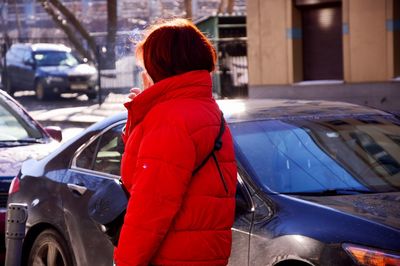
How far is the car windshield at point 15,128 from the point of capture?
858 cm

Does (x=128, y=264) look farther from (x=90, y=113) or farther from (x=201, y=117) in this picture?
(x=90, y=113)

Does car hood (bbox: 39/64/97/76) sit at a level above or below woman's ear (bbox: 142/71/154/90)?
below

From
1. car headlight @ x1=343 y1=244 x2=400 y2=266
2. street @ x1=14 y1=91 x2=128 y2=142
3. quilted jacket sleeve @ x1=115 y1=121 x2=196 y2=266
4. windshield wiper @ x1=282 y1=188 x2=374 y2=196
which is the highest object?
quilted jacket sleeve @ x1=115 y1=121 x2=196 y2=266

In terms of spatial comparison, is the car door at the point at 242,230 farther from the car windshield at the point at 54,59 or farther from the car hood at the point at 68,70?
the car windshield at the point at 54,59

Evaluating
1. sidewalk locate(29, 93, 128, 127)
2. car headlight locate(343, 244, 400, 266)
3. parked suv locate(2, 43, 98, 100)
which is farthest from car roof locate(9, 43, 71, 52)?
car headlight locate(343, 244, 400, 266)

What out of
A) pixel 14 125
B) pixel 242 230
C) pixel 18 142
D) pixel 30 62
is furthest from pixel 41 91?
pixel 242 230

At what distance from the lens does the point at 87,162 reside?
580cm

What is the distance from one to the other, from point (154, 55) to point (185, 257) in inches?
28.5

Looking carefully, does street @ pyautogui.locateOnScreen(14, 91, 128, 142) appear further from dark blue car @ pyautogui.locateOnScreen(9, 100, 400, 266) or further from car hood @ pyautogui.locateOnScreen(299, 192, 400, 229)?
car hood @ pyautogui.locateOnScreen(299, 192, 400, 229)

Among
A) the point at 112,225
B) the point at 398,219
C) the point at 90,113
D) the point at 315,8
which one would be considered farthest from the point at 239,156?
the point at 90,113

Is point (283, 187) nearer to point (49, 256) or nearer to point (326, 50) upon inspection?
point (49, 256)

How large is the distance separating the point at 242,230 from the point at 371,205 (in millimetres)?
660

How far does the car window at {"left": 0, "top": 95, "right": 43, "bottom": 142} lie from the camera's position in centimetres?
863

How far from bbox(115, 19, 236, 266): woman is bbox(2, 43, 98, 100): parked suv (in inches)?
1085
